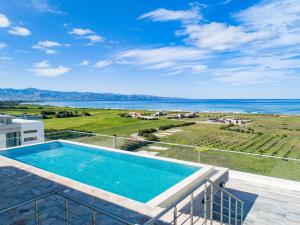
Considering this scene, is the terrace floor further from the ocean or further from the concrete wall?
the ocean

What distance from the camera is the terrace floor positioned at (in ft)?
14.3

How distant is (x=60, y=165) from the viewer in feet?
31.4

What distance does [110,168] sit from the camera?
905 centimetres

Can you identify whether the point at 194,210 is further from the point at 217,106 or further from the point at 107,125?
the point at 217,106

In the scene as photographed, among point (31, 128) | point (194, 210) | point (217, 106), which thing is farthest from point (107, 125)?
point (217, 106)

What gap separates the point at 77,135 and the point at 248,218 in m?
8.70

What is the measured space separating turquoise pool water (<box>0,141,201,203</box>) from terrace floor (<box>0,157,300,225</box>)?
5.19 ft

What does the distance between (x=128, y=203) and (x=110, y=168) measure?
417cm

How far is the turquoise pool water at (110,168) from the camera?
730 cm

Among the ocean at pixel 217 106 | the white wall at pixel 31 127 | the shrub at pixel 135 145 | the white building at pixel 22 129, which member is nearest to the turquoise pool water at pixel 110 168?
the shrub at pixel 135 145

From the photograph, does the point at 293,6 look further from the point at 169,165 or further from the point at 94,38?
the point at 94,38

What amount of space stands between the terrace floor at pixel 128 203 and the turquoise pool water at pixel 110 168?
1582mm

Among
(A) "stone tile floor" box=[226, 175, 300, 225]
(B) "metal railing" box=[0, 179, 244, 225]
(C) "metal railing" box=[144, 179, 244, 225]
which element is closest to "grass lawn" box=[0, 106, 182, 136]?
(A) "stone tile floor" box=[226, 175, 300, 225]

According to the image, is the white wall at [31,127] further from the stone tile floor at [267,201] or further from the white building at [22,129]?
the stone tile floor at [267,201]
